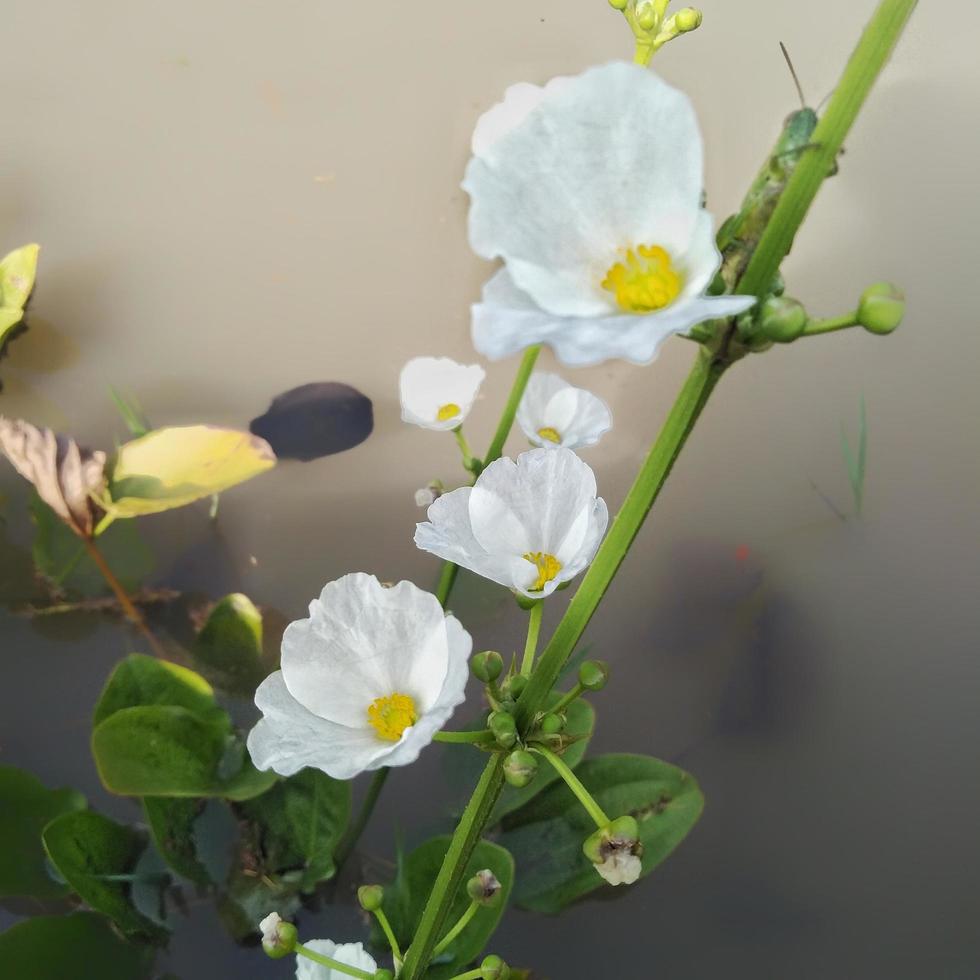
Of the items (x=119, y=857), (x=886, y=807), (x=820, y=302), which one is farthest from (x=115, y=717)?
(x=820, y=302)

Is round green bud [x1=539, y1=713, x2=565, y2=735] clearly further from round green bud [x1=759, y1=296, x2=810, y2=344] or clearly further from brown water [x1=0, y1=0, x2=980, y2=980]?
brown water [x1=0, y1=0, x2=980, y2=980]

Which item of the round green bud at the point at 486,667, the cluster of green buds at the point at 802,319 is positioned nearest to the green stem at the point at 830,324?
the cluster of green buds at the point at 802,319

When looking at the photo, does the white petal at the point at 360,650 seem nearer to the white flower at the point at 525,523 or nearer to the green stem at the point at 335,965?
the white flower at the point at 525,523

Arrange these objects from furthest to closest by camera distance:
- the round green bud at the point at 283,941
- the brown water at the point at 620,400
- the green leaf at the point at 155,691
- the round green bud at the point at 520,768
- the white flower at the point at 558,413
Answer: the brown water at the point at 620,400, the green leaf at the point at 155,691, the white flower at the point at 558,413, the round green bud at the point at 283,941, the round green bud at the point at 520,768

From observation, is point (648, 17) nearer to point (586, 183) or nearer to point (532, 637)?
point (586, 183)

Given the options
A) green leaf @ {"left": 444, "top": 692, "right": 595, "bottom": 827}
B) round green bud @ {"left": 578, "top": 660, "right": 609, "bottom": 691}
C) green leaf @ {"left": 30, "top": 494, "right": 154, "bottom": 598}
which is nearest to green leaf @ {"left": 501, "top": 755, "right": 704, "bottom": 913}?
green leaf @ {"left": 444, "top": 692, "right": 595, "bottom": 827}

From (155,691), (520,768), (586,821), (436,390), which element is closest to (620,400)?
(436,390)

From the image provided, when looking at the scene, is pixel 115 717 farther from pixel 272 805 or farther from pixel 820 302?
pixel 820 302
